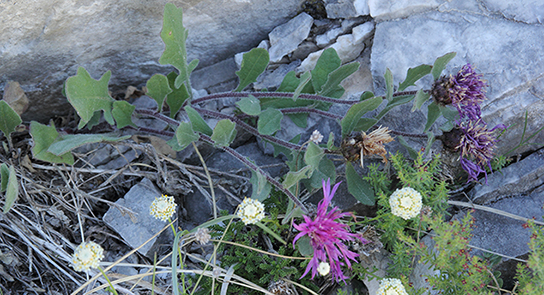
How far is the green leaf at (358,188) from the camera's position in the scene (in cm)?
222

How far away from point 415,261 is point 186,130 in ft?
4.73

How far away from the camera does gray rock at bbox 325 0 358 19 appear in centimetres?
264

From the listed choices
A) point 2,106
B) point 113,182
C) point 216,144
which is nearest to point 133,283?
point 113,182

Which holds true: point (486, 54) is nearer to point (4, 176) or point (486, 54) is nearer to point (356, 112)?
point (356, 112)

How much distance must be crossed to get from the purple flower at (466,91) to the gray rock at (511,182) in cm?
57

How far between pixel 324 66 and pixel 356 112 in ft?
1.43

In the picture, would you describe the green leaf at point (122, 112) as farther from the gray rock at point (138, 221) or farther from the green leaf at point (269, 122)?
the green leaf at point (269, 122)

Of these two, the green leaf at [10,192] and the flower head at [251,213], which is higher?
the green leaf at [10,192]

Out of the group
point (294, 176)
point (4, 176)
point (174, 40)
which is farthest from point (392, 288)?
point (4, 176)

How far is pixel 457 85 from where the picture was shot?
204cm

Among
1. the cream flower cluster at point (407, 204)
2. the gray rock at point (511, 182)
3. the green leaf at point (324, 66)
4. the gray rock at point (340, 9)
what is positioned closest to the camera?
the cream flower cluster at point (407, 204)

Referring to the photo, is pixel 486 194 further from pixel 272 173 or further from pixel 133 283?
pixel 133 283

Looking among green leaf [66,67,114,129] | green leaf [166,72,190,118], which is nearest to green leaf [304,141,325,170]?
green leaf [166,72,190,118]

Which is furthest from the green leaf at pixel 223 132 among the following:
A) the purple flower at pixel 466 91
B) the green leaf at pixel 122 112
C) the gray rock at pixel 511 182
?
the gray rock at pixel 511 182
